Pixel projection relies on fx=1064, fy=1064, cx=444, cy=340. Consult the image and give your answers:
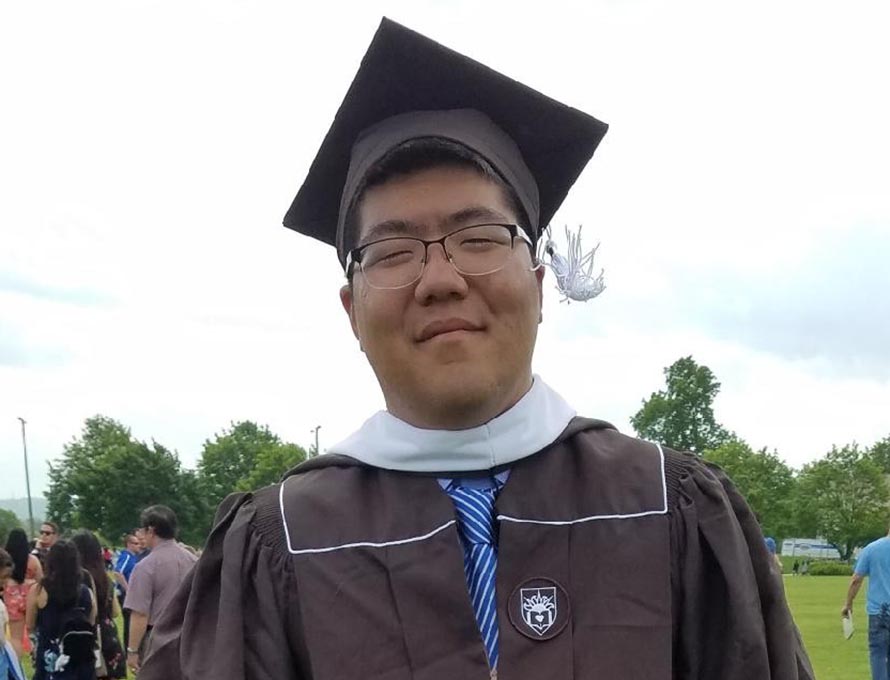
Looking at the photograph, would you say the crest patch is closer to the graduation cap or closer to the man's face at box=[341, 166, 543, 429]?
the man's face at box=[341, 166, 543, 429]

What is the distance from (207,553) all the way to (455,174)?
864 mm

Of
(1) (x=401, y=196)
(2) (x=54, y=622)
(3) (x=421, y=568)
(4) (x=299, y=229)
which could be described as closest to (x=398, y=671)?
(3) (x=421, y=568)

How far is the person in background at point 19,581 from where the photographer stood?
27.4 feet

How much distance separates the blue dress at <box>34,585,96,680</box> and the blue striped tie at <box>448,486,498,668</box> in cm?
645

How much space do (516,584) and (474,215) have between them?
0.68 m

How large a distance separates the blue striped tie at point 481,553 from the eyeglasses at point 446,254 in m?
0.41

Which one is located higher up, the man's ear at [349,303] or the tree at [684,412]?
the tree at [684,412]

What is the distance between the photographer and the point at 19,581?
28.6 ft

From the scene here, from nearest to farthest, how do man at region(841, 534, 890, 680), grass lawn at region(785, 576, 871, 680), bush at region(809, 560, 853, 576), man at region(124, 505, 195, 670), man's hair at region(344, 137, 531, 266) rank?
man's hair at region(344, 137, 531, 266) < man at region(124, 505, 195, 670) < man at region(841, 534, 890, 680) < grass lawn at region(785, 576, 871, 680) < bush at region(809, 560, 853, 576)

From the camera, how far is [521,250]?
2.04 metres

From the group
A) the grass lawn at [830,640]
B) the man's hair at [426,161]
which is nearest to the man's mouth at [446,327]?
the man's hair at [426,161]

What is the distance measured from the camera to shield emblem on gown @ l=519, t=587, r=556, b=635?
179 cm

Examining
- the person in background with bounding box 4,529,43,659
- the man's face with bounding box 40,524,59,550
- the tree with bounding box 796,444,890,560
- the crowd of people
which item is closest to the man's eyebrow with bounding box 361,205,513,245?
the crowd of people

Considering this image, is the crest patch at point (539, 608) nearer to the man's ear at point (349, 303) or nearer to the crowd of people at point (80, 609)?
the man's ear at point (349, 303)
